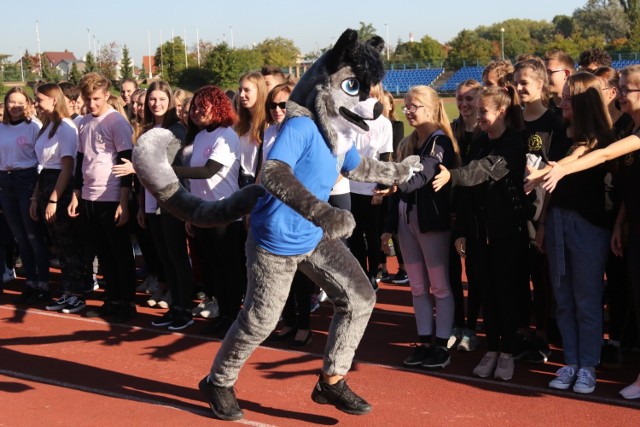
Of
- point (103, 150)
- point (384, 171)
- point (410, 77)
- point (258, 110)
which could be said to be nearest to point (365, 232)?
point (258, 110)

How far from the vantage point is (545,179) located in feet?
16.6

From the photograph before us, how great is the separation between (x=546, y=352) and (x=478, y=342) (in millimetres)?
638

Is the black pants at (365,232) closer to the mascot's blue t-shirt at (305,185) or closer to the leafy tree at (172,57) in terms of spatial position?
the mascot's blue t-shirt at (305,185)

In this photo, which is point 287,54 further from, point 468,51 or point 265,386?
point 265,386

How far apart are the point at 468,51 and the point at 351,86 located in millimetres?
69653

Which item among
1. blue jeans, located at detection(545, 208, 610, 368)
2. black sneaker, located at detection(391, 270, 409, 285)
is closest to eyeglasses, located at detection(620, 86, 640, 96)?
blue jeans, located at detection(545, 208, 610, 368)

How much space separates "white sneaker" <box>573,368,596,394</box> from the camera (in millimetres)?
5492

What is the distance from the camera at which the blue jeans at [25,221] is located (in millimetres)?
8609

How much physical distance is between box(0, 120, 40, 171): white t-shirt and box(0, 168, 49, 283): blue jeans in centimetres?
8

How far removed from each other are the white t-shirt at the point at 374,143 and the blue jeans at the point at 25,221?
3403 millimetres

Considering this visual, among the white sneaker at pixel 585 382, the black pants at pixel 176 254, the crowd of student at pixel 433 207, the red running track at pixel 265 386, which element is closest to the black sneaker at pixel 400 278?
the crowd of student at pixel 433 207

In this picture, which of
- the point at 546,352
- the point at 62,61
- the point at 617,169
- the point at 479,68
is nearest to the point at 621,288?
the point at 546,352

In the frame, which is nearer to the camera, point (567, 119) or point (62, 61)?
point (567, 119)

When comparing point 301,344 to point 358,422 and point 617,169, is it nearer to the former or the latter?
point 358,422
